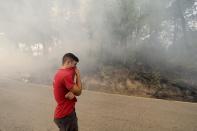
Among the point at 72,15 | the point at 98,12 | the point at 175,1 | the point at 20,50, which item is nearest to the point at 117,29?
the point at 98,12

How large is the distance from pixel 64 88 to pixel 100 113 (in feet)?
9.09

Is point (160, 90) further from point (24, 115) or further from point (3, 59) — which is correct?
point (3, 59)

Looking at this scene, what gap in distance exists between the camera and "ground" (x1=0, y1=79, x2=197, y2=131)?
4598mm

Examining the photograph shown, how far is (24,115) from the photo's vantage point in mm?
5129

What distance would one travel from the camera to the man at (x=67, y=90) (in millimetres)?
2721

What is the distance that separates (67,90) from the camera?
9.20 feet

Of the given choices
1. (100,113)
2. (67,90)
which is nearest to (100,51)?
(100,113)

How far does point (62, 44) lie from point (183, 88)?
18.3 feet

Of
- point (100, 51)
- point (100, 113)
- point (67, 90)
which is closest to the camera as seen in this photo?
point (67, 90)

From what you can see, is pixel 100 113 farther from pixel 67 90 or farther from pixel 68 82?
pixel 68 82

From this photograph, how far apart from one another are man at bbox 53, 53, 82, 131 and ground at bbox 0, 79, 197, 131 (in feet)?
5.32

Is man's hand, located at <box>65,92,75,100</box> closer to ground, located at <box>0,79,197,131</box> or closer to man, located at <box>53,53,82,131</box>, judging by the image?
man, located at <box>53,53,82,131</box>

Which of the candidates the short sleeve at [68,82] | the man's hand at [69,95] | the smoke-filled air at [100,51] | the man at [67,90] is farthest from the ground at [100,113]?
the short sleeve at [68,82]

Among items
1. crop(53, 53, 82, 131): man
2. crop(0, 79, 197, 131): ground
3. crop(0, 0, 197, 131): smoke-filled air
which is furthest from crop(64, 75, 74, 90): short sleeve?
crop(0, 0, 197, 131): smoke-filled air
